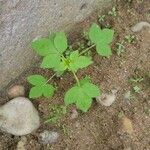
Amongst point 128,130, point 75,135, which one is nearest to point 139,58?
point 128,130

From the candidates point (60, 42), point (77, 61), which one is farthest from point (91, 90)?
point (60, 42)

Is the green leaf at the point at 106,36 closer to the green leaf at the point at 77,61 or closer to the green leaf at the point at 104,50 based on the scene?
the green leaf at the point at 104,50

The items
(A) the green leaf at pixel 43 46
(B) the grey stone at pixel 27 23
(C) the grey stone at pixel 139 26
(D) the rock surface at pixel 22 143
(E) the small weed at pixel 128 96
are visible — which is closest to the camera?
(B) the grey stone at pixel 27 23

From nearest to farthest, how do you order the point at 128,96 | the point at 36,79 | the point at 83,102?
the point at 83,102, the point at 36,79, the point at 128,96

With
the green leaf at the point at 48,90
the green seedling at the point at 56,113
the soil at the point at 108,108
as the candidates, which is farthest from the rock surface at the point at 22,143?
the green leaf at the point at 48,90

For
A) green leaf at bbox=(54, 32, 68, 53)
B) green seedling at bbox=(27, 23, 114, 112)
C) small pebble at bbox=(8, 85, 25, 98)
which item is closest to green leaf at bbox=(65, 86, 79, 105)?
green seedling at bbox=(27, 23, 114, 112)

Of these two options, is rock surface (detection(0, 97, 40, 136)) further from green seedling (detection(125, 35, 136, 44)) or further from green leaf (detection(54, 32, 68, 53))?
green seedling (detection(125, 35, 136, 44))

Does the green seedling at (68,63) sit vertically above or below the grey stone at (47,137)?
above

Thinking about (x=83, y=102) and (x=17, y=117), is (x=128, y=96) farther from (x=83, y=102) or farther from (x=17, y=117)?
(x=17, y=117)
